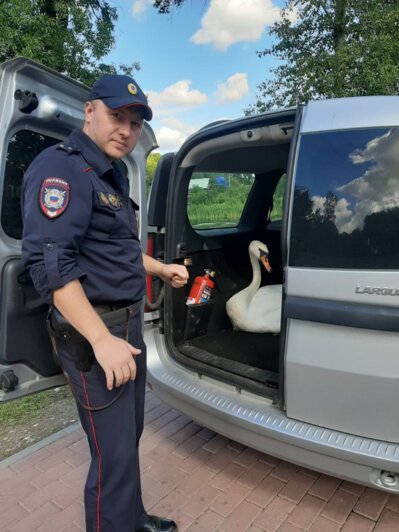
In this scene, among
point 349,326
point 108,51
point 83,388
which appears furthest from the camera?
point 108,51

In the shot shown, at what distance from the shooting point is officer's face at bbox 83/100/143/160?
1595 millimetres

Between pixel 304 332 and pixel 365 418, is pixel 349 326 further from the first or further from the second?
pixel 365 418

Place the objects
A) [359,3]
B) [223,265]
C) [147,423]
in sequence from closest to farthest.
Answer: [147,423]
[223,265]
[359,3]

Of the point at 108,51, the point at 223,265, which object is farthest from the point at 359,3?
the point at 223,265

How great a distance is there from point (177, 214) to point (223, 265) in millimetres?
965

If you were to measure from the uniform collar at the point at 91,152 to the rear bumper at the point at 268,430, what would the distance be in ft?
4.63

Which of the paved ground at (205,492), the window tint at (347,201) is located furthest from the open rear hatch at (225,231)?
the paved ground at (205,492)

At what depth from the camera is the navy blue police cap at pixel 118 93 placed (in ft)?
5.07

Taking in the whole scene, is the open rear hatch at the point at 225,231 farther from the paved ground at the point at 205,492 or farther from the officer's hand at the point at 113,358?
the officer's hand at the point at 113,358

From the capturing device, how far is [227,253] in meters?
3.80

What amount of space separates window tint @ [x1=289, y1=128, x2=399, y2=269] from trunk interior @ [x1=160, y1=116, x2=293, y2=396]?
0.44 m

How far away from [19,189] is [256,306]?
2.31 metres

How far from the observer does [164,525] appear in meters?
2.12

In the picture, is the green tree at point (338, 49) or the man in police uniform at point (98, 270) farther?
the green tree at point (338, 49)
